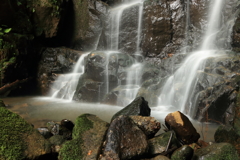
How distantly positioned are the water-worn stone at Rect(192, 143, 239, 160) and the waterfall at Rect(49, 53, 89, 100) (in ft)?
27.5

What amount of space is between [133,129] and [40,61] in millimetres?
10882

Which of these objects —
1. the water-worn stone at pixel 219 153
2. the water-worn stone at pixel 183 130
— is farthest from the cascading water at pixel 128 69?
the water-worn stone at pixel 219 153

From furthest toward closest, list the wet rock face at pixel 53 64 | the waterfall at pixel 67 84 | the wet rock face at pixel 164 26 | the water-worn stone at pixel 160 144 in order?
the wet rock face at pixel 53 64 < the wet rock face at pixel 164 26 < the waterfall at pixel 67 84 < the water-worn stone at pixel 160 144

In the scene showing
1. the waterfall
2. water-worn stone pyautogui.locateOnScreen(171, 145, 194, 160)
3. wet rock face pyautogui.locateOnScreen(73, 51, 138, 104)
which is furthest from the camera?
the waterfall

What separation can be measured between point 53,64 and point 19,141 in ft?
32.6

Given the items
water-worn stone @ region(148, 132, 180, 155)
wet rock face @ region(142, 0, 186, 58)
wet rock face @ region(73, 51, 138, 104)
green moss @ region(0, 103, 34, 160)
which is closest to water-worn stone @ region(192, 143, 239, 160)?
water-worn stone @ region(148, 132, 180, 155)

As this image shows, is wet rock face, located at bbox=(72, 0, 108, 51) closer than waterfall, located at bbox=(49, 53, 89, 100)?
No

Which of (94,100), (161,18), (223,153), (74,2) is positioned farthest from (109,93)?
(74,2)

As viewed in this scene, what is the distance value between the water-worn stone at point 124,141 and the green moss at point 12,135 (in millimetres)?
1252

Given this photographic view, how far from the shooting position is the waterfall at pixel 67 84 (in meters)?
10.7

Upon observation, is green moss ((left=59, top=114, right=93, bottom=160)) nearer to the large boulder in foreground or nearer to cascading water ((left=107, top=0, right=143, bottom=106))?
the large boulder in foreground

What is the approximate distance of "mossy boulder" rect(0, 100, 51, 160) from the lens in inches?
103

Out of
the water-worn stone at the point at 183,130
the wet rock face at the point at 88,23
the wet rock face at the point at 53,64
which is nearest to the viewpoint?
the water-worn stone at the point at 183,130

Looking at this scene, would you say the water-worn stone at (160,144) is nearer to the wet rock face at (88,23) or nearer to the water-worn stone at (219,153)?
the water-worn stone at (219,153)
